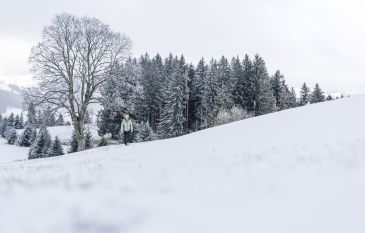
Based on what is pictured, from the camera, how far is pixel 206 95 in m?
77.2

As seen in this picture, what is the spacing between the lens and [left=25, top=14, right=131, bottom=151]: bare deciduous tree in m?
32.3

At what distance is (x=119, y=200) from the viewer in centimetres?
716

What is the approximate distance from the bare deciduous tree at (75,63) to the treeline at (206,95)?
749 inches

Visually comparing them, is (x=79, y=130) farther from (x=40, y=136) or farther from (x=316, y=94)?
(x=316, y=94)

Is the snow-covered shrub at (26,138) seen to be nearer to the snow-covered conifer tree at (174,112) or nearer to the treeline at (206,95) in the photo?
the treeline at (206,95)

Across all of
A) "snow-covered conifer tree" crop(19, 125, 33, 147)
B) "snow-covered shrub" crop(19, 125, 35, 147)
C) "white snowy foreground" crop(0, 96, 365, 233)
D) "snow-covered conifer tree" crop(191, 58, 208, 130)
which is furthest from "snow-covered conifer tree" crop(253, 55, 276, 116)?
"white snowy foreground" crop(0, 96, 365, 233)

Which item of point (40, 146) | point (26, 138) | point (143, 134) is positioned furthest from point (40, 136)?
point (26, 138)

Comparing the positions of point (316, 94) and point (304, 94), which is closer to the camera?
point (316, 94)

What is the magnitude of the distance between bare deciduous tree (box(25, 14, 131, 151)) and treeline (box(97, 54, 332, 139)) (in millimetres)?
19032

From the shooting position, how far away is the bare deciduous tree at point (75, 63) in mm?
32281

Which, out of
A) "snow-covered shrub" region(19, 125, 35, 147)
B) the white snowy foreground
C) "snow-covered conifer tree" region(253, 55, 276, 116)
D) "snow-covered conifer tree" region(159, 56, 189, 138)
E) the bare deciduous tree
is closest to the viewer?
the white snowy foreground

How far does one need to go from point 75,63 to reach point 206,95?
45.6 meters

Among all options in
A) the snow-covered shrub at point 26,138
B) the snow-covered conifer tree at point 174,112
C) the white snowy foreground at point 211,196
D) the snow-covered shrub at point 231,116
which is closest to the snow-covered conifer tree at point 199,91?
the snow-covered conifer tree at point 174,112

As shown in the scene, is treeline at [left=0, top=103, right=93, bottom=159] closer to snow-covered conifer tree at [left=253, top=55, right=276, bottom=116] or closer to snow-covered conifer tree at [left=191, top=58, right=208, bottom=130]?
snow-covered conifer tree at [left=191, top=58, right=208, bottom=130]
